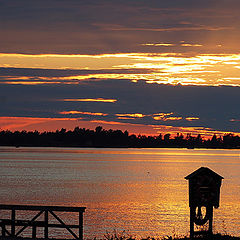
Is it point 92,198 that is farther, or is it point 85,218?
point 92,198

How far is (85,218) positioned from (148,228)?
8394mm

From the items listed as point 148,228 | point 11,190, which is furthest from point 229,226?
point 11,190

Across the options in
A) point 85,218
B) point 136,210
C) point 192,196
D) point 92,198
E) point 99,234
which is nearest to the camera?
point 192,196

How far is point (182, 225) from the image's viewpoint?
164 feet

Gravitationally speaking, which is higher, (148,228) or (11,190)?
(11,190)

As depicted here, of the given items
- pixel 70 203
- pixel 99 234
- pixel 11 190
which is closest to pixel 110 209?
pixel 70 203

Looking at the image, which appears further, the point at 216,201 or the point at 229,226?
the point at 229,226

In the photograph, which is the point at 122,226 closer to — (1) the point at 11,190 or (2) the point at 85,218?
(2) the point at 85,218

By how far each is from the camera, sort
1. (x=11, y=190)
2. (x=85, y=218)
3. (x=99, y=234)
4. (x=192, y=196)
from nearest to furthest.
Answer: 1. (x=192, y=196)
2. (x=99, y=234)
3. (x=85, y=218)
4. (x=11, y=190)

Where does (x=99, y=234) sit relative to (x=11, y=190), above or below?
below

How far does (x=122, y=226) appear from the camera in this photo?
49.6 m

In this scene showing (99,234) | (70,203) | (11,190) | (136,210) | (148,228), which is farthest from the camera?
(11,190)

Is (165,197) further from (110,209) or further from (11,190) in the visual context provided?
(11,190)

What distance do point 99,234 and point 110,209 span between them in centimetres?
1925
